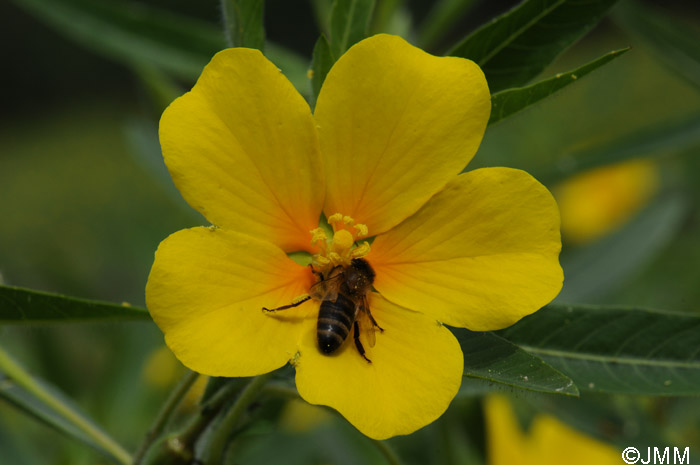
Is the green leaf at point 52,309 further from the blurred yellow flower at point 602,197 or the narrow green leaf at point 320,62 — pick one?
the blurred yellow flower at point 602,197

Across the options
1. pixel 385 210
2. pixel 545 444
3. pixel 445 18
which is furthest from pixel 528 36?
pixel 545 444

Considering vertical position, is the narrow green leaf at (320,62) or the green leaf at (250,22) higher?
the green leaf at (250,22)

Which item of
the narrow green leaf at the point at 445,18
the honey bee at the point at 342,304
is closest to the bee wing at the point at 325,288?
the honey bee at the point at 342,304

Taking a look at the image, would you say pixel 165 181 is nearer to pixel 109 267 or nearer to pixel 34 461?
pixel 34 461

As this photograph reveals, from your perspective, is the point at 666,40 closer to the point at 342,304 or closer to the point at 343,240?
the point at 343,240

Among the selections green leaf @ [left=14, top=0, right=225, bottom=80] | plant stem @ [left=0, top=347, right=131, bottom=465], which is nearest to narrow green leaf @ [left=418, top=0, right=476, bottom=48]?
green leaf @ [left=14, top=0, right=225, bottom=80]

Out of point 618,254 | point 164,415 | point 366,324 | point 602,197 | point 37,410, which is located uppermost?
point 366,324
